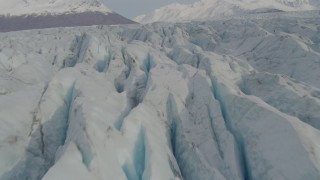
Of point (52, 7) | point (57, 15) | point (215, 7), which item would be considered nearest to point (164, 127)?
point (57, 15)

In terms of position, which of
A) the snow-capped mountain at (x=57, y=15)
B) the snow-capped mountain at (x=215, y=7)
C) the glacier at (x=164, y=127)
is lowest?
the snow-capped mountain at (x=215, y=7)

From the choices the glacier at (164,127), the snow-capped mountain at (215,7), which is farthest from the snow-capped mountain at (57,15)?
the glacier at (164,127)

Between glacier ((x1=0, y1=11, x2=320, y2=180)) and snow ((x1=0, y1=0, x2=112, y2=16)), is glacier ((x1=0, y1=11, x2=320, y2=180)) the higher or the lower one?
the higher one

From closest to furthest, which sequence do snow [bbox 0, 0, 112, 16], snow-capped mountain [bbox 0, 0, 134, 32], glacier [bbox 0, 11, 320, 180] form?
glacier [bbox 0, 11, 320, 180]
snow-capped mountain [bbox 0, 0, 134, 32]
snow [bbox 0, 0, 112, 16]

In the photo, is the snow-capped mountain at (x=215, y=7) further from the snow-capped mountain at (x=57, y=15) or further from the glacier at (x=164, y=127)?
the glacier at (x=164, y=127)

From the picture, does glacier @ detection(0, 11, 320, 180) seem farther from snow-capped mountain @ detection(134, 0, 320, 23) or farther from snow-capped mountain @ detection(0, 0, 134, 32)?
snow-capped mountain @ detection(134, 0, 320, 23)

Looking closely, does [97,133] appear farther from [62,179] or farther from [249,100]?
[249,100]

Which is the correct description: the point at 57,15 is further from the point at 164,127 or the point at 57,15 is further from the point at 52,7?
the point at 164,127

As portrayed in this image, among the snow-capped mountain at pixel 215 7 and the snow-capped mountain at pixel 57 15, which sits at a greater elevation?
the snow-capped mountain at pixel 57 15

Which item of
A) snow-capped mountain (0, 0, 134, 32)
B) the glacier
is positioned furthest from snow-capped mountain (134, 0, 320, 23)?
the glacier
